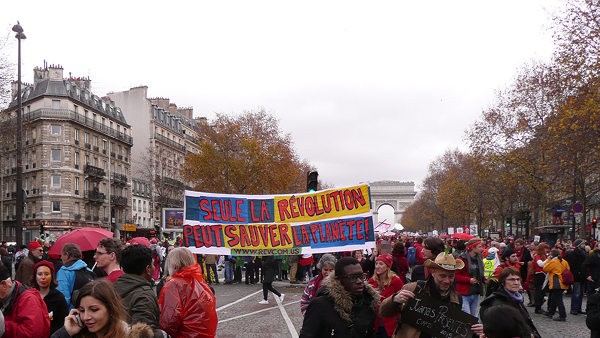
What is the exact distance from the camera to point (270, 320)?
36.8 ft

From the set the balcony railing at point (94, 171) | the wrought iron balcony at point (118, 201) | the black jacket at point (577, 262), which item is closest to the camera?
the black jacket at point (577, 262)

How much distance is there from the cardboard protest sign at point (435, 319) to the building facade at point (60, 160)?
156 ft

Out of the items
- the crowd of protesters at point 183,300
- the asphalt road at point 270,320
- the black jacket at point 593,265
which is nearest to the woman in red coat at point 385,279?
the crowd of protesters at point 183,300

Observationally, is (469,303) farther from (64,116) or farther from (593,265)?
(64,116)

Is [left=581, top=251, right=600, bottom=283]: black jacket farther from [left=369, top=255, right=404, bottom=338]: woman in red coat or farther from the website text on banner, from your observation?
[left=369, top=255, right=404, bottom=338]: woman in red coat

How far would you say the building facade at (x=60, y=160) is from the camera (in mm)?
48812

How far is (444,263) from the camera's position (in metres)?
4.39

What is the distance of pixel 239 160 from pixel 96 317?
137ft

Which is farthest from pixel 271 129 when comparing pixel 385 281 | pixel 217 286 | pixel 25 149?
pixel 385 281

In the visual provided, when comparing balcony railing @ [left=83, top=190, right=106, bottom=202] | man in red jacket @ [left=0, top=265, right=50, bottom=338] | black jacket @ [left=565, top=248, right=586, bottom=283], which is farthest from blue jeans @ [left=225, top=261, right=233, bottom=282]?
balcony railing @ [left=83, top=190, right=106, bottom=202]

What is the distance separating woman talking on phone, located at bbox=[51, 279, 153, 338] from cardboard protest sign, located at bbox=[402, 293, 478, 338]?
1988 millimetres

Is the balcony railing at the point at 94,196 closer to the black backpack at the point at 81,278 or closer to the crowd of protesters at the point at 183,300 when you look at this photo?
the black backpack at the point at 81,278

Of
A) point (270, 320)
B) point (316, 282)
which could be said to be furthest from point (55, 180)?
point (316, 282)

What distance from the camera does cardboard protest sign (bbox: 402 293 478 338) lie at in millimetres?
4168
